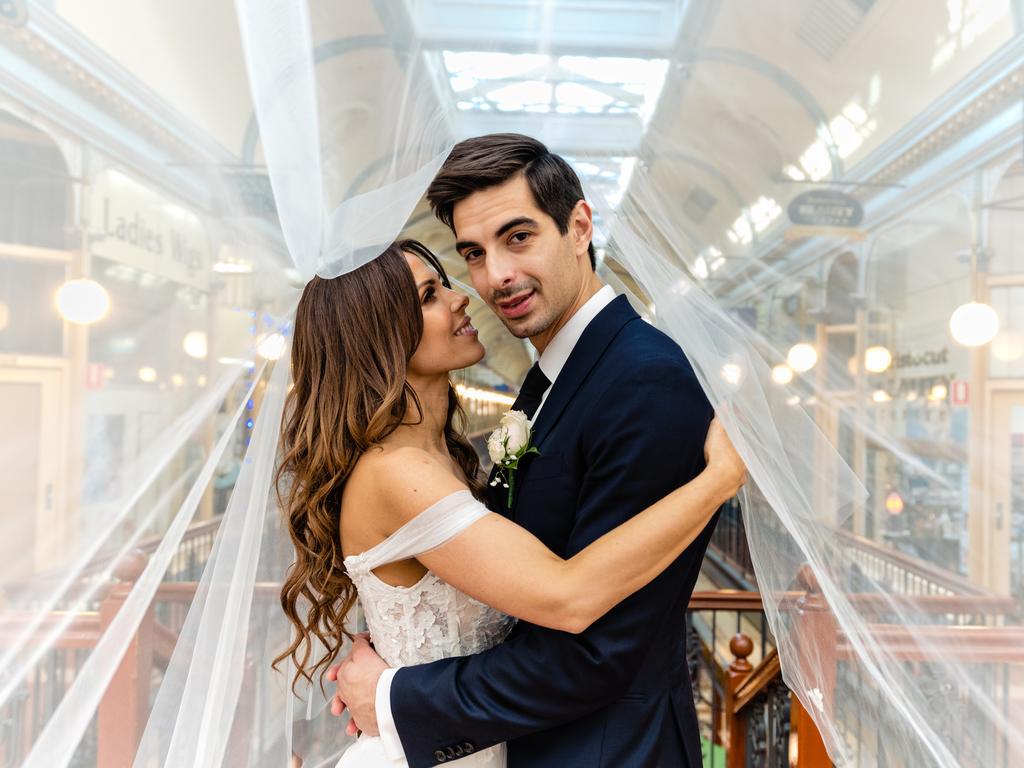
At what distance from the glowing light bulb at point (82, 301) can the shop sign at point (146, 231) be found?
58 millimetres

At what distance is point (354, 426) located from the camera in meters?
1.44

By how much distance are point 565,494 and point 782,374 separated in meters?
0.51

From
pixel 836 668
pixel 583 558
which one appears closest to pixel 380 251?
pixel 583 558

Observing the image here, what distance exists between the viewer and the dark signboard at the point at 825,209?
1.69 meters

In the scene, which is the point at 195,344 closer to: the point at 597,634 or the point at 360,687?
the point at 360,687

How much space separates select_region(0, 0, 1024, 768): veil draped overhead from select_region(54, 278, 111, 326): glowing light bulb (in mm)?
24

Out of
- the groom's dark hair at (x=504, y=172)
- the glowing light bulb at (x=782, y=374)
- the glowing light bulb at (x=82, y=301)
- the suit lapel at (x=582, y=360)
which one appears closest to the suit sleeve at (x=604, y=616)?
the suit lapel at (x=582, y=360)

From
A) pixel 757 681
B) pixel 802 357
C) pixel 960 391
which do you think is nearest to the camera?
pixel 960 391

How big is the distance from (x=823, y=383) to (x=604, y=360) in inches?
18.8

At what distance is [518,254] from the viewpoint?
58.4 inches

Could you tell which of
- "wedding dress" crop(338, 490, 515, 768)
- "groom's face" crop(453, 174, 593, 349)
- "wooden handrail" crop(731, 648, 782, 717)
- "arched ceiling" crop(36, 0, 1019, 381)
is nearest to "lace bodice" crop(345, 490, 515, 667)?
"wedding dress" crop(338, 490, 515, 768)

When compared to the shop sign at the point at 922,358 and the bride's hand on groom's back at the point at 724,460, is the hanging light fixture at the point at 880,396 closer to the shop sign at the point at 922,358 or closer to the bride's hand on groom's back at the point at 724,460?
the shop sign at the point at 922,358

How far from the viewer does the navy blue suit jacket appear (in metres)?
1.25

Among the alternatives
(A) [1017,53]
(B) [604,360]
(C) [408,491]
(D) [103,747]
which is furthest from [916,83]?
(D) [103,747]
